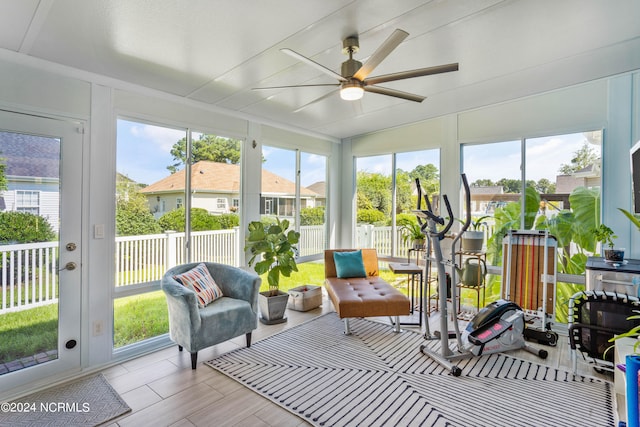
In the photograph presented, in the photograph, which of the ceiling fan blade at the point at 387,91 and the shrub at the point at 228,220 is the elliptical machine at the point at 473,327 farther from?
the shrub at the point at 228,220

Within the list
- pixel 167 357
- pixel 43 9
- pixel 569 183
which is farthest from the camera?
pixel 569 183

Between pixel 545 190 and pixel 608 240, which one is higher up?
pixel 545 190

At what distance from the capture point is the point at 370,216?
17.2 feet

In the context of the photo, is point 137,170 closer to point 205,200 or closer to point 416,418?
point 205,200

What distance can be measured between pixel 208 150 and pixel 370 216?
9.18 ft

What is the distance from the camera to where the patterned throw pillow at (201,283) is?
3.02 meters

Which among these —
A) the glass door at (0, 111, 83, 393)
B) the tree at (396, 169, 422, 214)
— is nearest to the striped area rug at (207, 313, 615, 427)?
the glass door at (0, 111, 83, 393)

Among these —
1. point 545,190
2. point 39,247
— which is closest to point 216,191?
point 39,247

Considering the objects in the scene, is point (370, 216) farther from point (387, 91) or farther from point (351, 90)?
point (351, 90)

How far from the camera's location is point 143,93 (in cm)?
310

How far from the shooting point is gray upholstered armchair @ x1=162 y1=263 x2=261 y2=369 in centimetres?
268

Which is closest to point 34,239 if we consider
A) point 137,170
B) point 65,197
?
point 65,197

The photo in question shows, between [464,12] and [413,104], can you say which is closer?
[464,12]

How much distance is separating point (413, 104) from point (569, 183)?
1.97 m
